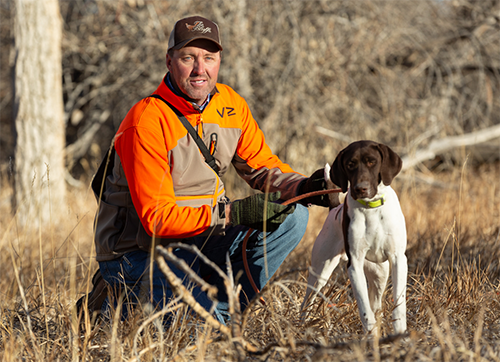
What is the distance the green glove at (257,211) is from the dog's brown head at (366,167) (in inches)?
14.3

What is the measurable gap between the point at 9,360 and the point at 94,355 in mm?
362

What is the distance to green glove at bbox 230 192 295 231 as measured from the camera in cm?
233

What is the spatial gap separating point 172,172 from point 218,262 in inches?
27.1

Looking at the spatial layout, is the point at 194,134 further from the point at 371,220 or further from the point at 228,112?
the point at 371,220

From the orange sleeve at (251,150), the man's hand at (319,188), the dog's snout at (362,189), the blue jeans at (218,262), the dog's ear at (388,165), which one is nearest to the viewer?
the dog's snout at (362,189)

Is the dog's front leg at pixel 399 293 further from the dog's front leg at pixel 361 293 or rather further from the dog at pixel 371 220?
the dog's front leg at pixel 361 293

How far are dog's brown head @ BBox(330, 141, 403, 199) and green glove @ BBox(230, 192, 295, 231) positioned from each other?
14.3 inches

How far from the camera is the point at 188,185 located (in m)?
2.65

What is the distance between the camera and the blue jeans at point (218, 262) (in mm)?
2607

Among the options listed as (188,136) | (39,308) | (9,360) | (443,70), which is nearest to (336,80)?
(443,70)

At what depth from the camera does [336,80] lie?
6.36 meters

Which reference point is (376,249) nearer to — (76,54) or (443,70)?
(443,70)

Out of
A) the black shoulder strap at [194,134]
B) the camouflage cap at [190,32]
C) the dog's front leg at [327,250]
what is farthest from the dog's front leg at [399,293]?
the camouflage cap at [190,32]

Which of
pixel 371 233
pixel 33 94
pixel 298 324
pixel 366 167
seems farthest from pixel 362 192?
pixel 33 94
